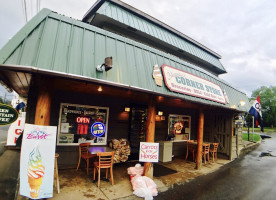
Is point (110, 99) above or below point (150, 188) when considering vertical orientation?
above

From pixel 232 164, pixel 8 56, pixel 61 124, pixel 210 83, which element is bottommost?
pixel 232 164

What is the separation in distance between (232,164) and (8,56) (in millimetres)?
10856

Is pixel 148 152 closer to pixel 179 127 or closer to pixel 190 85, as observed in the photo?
pixel 190 85

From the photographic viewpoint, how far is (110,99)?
24.7 feet

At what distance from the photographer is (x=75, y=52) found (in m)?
4.12

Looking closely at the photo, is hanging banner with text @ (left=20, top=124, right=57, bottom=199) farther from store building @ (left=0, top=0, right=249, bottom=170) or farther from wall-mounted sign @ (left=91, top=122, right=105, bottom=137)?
wall-mounted sign @ (left=91, top=122, right=105, bottom=137)

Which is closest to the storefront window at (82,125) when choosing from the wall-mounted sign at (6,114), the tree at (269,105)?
the wall-mounted sign at (6,114)

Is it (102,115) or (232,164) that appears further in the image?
(232,164)

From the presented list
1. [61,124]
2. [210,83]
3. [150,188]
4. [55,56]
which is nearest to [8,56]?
[55,56]

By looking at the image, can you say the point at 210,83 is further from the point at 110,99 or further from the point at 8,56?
the point at 8,56

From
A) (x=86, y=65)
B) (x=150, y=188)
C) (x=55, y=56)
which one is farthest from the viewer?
(x=150, y=188)

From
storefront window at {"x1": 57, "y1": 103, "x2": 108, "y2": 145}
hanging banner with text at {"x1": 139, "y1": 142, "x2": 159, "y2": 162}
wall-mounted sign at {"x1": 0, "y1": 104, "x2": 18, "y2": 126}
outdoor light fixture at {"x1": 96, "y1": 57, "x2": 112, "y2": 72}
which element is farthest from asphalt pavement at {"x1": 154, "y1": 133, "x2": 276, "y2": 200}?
wall-mounted sign at {"x1": 0, "y1": 104, "x2": 18, "y2": 126}

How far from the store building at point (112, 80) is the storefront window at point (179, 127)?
0.06m

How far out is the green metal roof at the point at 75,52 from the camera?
138 inches
